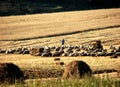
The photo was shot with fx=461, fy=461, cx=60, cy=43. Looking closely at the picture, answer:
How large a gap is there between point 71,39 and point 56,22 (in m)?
14.1

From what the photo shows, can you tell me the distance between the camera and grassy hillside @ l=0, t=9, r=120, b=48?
128 ft

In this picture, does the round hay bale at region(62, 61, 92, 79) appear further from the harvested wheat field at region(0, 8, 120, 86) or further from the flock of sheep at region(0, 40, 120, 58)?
the flock of sheep at region(0, 40, 120, 58)

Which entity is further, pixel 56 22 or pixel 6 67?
pixel 56 22

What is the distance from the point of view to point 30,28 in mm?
49125

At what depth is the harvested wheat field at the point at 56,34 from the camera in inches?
916

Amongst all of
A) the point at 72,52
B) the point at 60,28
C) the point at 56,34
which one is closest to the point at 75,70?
the point at 72,52

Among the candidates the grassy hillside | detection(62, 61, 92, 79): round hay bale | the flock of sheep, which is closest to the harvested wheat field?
the grassy hillside

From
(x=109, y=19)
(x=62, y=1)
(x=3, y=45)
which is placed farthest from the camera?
(x=62, y=1)

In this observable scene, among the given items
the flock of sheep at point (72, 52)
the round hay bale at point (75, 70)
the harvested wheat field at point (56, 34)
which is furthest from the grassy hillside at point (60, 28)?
the round hay bale at point (75, 70)

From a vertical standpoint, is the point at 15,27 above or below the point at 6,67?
below

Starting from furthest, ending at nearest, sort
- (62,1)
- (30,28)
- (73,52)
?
(62,1), (30,28), (73,52)

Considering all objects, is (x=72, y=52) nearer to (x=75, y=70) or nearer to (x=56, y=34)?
(x=75, y=70)

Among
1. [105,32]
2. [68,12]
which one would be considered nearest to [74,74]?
[105,32]

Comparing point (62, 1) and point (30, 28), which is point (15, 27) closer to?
point (30, 28)
